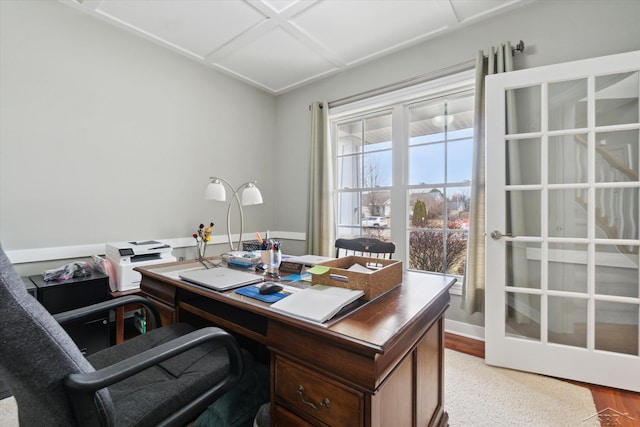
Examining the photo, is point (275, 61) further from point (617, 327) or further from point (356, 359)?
point (617, 327)

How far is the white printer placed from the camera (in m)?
2.14

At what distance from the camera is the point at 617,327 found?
Result: 5.92 ft

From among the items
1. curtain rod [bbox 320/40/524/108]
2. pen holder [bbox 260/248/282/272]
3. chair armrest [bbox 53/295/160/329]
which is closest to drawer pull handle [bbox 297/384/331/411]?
pen holder [bbox 260/248/282/272]

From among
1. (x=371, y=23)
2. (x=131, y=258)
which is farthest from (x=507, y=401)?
(x=371, y=23)

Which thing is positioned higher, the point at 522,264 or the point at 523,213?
the point at 523,213

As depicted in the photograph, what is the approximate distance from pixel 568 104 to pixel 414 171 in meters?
1.25

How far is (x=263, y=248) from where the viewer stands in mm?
1719

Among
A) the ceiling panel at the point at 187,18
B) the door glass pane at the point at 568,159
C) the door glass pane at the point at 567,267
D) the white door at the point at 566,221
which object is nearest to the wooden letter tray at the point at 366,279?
the white door at the point at 566,221

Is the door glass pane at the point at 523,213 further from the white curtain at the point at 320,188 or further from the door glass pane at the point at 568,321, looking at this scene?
the white curtain at the point at 320,188

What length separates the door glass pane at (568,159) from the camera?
1898 mm

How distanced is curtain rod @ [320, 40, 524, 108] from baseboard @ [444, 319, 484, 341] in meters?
2.24

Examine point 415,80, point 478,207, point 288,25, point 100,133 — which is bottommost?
point 478,207

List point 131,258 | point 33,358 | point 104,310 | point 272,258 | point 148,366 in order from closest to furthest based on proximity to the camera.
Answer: point 33,358 → point 148,366 → point 104,310 → point 272,258 → point 131,258

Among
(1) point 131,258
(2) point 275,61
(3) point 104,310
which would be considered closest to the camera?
(3) point 104,310
